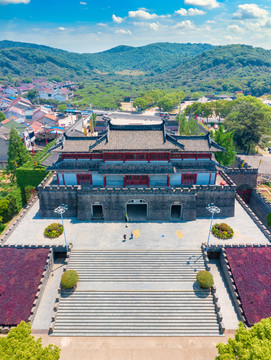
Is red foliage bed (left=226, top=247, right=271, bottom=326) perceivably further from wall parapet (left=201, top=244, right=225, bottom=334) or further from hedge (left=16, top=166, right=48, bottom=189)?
hedge (left=16, top=166, right=48, bottom=189)

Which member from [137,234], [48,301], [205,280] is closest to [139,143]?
[137,234]

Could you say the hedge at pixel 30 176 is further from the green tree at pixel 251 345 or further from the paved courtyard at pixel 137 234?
the green tree at pixel 251 345

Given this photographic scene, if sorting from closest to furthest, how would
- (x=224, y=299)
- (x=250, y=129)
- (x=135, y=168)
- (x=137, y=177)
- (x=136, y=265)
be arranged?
(x=224, y=299) < (x=136, y=265) < (x=135, y=168) < (x=137, y=177) < (x=250, y=129)

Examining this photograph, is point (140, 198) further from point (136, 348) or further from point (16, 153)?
point (16, 153)

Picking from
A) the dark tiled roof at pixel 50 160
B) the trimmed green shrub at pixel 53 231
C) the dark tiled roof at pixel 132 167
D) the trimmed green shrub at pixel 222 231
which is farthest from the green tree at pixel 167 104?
the trimmed green shrub at pixel 53 231

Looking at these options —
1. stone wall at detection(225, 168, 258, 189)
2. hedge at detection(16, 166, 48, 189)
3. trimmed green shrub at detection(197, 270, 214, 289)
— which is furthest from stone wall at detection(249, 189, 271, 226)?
hedge at detection(16, 166, 48, 189)

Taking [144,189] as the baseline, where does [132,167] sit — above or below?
above

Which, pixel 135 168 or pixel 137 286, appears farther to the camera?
pixel 135 168
